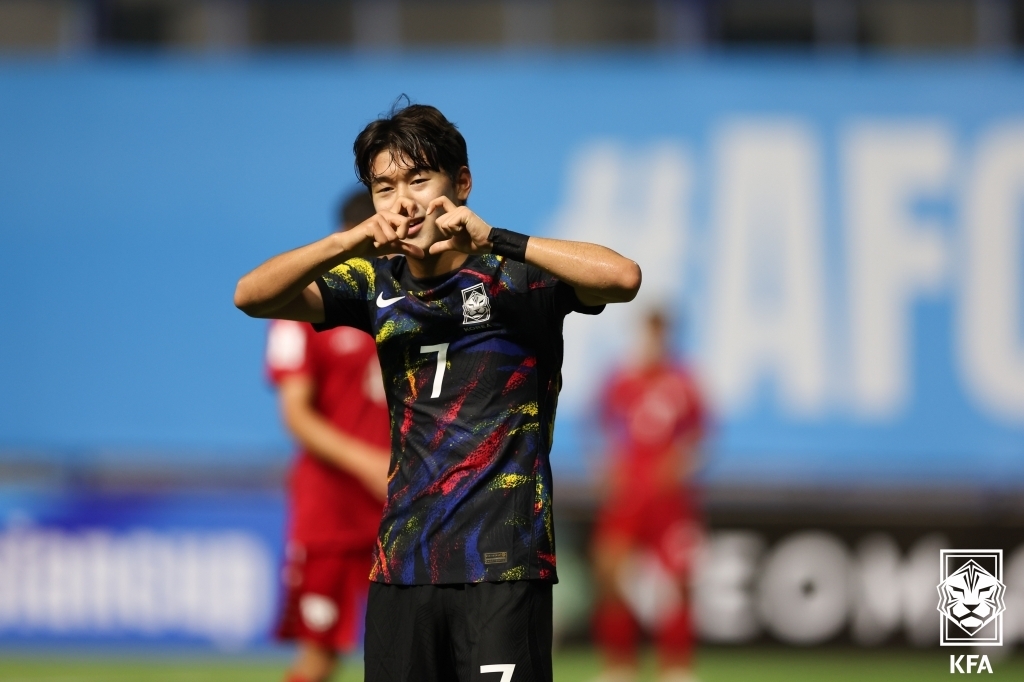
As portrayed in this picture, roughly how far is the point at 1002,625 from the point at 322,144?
641 centimetres

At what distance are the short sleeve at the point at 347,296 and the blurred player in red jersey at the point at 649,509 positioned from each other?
5.54 meters

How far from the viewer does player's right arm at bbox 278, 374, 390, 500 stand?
4938 millimetres

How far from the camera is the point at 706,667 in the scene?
8633mm

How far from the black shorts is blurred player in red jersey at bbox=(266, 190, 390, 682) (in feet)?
6.73

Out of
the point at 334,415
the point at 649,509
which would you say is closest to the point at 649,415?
the point at 649,509

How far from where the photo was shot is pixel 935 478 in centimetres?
1002

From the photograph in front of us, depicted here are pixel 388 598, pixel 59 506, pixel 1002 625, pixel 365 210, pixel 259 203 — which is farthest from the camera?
pixel 259 203

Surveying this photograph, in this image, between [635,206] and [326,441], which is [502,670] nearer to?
[326,441]

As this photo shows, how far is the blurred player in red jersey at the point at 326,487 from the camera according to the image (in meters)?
Answer: 5.22

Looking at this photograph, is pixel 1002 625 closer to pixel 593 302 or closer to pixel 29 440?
pixel 593 302

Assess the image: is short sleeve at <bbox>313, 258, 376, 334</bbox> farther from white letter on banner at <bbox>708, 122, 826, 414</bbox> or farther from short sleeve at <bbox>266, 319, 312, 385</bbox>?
white letter on banner at <bbox>708, 122, 826, 414</bbox>

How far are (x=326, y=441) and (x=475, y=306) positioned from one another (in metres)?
2.12

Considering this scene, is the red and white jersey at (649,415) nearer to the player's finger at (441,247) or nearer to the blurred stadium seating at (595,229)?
the blurred stadium seating at (595,229)

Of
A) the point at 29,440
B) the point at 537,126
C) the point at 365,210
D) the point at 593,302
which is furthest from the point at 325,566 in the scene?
the point at 537,126
